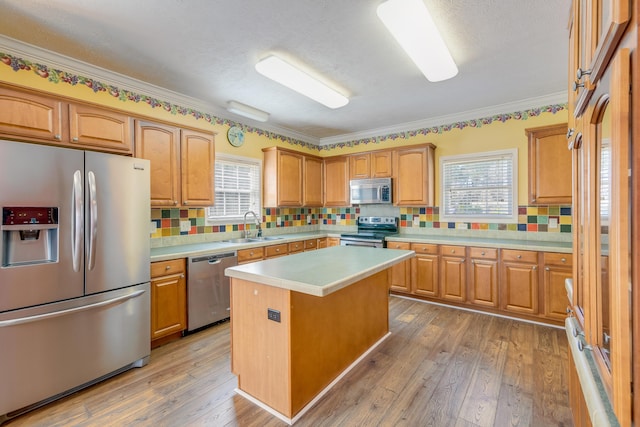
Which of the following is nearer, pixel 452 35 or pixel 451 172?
pixel 452 35

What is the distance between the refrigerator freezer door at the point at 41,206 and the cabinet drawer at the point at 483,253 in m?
3.83

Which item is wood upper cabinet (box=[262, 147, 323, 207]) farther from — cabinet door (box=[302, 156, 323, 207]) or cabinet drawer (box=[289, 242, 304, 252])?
cabinet drawer (box=[289, 242, 304, 252])

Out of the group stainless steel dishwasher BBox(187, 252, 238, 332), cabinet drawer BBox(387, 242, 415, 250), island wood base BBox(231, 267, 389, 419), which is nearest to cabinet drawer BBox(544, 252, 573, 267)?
cabinet drawer BBox(387, 242, 415, 250)

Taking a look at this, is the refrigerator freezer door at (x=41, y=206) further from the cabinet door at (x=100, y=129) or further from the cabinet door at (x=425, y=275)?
the cabinet door at (x=425, y=275)

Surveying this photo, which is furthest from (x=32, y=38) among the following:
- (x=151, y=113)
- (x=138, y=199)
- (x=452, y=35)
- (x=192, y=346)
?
(x=452, y=35)

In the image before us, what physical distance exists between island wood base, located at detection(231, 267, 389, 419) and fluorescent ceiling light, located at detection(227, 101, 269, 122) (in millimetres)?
2322

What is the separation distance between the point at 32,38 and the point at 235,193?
7.94ft

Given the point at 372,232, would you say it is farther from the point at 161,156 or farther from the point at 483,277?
the point at 161,156

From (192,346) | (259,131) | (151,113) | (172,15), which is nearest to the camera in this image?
(172,15)

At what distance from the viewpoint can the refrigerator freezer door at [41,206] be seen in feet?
5.86

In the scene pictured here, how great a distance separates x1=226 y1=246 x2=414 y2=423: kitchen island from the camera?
69.9 inches

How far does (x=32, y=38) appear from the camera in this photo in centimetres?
226

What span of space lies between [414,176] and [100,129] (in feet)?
12.2

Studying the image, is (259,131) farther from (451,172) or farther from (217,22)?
(451,172)
